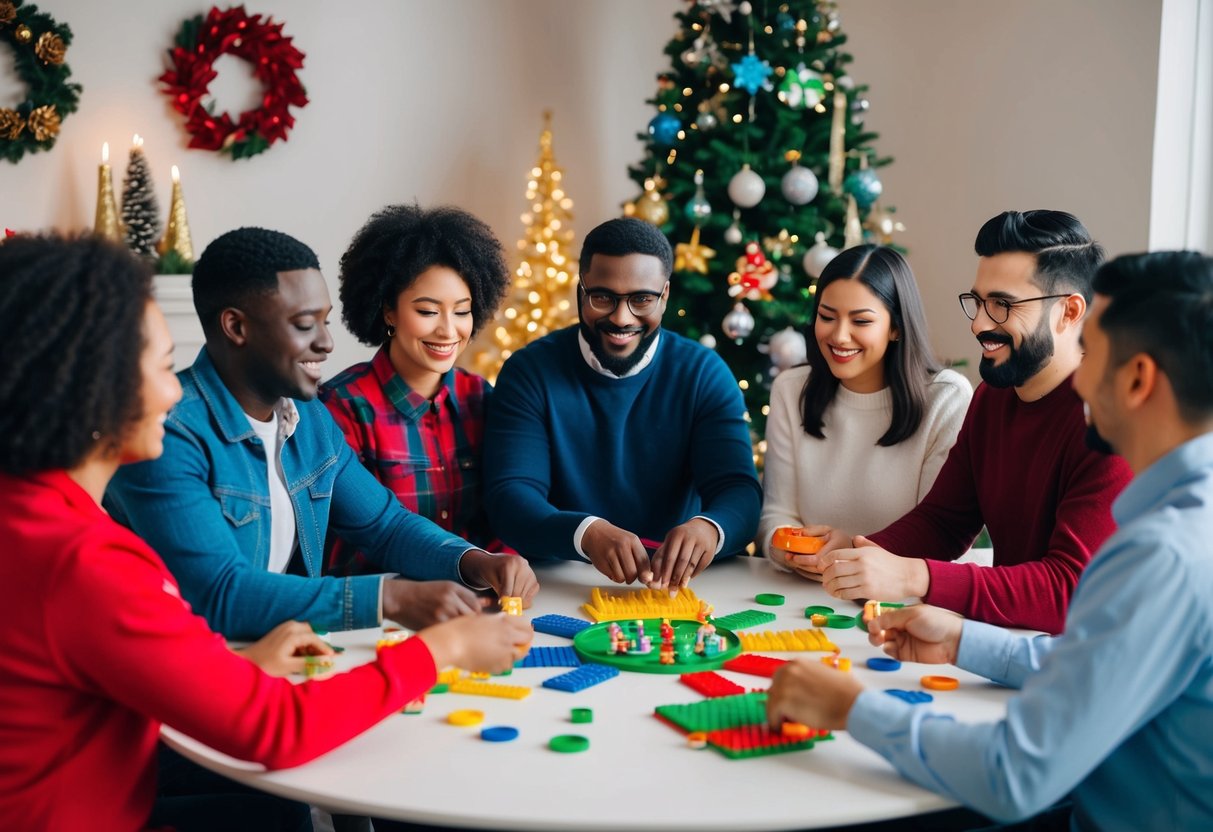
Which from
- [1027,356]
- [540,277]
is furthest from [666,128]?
[1027,356]


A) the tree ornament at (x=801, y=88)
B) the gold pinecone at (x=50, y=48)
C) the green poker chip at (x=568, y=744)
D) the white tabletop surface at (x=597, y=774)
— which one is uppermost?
the gold pinecone at (x=50, y=48)

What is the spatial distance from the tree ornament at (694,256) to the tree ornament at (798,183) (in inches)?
14.8

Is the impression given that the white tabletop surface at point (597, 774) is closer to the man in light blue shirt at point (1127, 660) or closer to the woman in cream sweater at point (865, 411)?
the man in light blue shirt at point (1127, 660)

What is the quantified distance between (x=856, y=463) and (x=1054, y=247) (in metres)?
0.73

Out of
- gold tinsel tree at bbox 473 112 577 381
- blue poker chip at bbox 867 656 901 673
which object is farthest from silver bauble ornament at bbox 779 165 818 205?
blue poker chip at bbox 867 656 901 673

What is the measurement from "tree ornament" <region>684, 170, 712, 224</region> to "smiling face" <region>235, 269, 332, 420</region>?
8.31 feet

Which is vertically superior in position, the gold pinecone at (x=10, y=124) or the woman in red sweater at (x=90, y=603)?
the gold pinecone at (x=10, y=124)

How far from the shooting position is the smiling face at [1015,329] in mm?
2211

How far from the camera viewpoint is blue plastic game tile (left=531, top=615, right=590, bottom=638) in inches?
78.2

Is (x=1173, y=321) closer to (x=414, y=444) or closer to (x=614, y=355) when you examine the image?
(x=614, y=355)

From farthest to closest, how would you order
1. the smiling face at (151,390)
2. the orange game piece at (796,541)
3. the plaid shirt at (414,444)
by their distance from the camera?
1. the plaid shirt at (414,444)
2. the orange game piece at (796,541)
3. the smiling face at (151,390)

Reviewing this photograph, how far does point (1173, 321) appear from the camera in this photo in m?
1.34

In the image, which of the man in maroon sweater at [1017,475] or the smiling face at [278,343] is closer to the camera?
the man in maroon sweater at [1017,475]

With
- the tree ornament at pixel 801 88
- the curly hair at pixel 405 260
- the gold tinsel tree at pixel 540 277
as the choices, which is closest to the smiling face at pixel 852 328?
the curly hair at pixel 405 260
